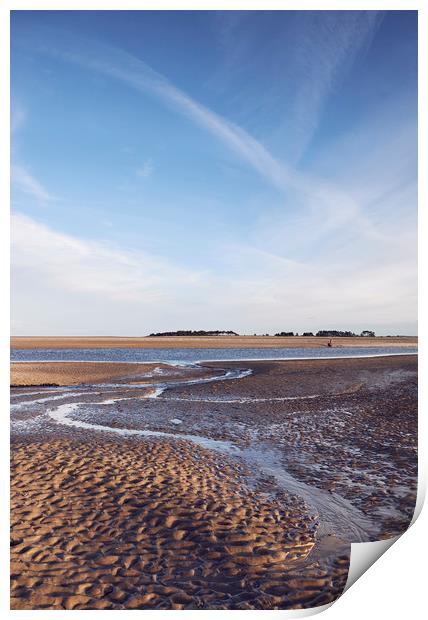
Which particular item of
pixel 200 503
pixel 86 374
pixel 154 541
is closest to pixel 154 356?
pixel 86 374

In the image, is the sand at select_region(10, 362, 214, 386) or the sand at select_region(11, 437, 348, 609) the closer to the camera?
the sand at select_region(11, 437, 348, 609)

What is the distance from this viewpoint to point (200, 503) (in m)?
8.38

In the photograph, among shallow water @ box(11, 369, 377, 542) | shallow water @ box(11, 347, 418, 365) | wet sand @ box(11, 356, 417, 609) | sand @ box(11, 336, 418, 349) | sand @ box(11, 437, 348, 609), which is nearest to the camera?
sand @ box(11, 437, 348, 609)

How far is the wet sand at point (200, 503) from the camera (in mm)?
5738

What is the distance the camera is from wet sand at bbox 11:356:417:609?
18.8 ft

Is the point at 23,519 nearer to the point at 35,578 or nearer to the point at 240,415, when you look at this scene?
the point at 35,578

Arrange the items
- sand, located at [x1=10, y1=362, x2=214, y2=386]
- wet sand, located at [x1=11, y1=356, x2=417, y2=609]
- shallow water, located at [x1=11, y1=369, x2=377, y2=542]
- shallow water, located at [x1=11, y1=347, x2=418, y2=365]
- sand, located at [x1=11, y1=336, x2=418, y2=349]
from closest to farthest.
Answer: wet sand, located at [x1=11, y1=356, x2=417, y2=609]
shallow water, located at [x1=11, y1=369, x2=377, y2=542]
sand, located at [x1=10, y1=362, x2=214, y2=386]
shallow water, located at [x1=11, y1=347, x2=418, y2=365]
sand, located at [x1=11, y1=336, x2=418, y2=349]

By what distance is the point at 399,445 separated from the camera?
13070 mm

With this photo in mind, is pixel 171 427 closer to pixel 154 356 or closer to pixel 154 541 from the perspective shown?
pixel 154 541

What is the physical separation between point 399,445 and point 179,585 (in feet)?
32.8

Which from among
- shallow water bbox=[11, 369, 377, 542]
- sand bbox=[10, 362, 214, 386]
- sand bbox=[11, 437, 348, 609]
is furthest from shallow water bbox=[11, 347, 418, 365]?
sand bbox=[11, 437, 348, 609]

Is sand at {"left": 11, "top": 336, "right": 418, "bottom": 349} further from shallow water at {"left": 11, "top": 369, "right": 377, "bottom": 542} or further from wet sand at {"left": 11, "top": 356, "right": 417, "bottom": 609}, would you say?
wet sand at {"left": 11, "top": 356, "right": 417, "bottom": 609}

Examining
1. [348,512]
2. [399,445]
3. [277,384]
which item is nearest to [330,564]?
[348,512]

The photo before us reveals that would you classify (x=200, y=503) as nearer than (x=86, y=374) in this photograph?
Yes
